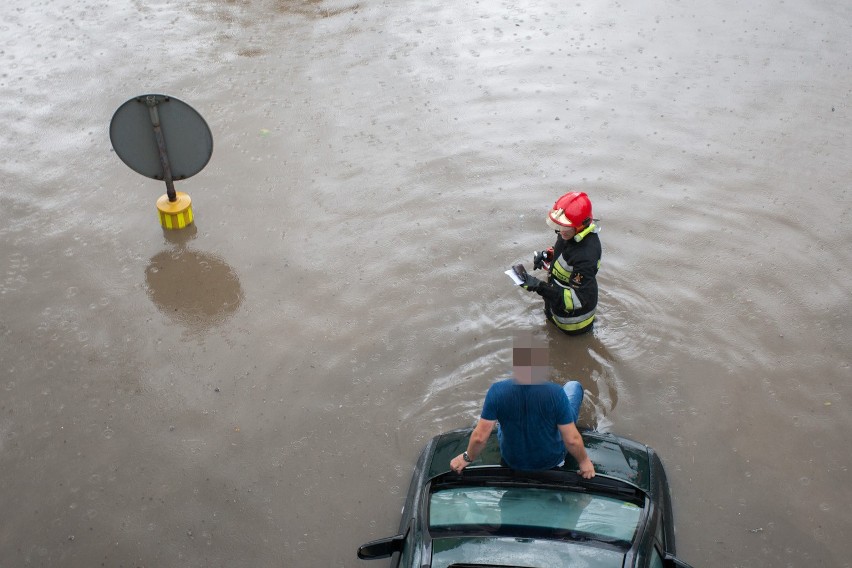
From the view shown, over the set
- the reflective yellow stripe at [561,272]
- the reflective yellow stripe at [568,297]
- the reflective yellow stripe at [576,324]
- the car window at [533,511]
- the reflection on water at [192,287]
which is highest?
the car window at [533,511]

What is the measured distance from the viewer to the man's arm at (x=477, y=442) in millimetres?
4879

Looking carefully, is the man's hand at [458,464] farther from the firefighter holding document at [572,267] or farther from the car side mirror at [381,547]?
the firefighter holding document at [572,267]

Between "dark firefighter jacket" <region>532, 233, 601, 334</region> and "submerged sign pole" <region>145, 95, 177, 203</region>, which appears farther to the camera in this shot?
"submerged sign pole" <region>145, 95, 177, 203</region>

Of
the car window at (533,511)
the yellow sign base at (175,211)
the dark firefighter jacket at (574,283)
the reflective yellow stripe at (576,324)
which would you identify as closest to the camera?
the car window at (533,511)

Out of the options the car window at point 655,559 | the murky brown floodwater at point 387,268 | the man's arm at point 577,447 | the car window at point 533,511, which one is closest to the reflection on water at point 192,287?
the murky brown floodwater at point 387,268

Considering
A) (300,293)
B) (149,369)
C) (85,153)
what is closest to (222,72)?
(85,153)

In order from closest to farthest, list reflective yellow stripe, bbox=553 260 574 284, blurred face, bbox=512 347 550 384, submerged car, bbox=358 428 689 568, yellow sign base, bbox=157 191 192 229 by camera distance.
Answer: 1. submerged car, bbox=358 428 689 568
2. blurred face, bbox=512 347 550 384
3. reflective yellow stripe, bbox=553 260 574 284
4. yellow sign base, bbox=157 191 192 229

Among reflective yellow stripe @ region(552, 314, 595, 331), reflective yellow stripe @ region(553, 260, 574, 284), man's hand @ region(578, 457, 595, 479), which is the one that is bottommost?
reflective yellow stripe @ region(552, 314, 595, 331)

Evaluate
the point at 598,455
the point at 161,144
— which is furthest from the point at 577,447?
the point at 161,144

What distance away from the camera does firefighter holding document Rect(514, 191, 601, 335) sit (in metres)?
6.52

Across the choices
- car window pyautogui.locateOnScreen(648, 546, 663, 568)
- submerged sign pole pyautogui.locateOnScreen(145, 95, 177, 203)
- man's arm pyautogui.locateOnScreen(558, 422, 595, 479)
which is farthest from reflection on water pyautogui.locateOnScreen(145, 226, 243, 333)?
car window pyautogui.locateOnScreen(648, 546, 663, 568)

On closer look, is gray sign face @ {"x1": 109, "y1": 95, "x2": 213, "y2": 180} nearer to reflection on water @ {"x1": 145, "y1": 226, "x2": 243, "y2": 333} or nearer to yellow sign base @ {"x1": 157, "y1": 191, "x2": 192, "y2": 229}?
yellow sign base @ {"x1": 157, "y1": 191, "x2": 192, "y2": 229}

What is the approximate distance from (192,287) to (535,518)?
4.65 meters

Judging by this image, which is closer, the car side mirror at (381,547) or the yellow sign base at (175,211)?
the car side mirror at (381,547)
